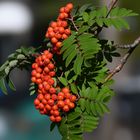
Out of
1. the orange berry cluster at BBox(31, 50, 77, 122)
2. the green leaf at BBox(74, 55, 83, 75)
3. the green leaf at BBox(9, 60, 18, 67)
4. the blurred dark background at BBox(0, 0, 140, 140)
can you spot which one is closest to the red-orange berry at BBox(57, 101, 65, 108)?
the orange berry cluster at BBox(31, 50, 77, 122)

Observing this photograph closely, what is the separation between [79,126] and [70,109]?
6 cm

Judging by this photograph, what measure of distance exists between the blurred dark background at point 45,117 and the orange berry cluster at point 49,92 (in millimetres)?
5561

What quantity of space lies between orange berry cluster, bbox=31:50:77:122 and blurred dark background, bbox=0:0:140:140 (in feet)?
18.2

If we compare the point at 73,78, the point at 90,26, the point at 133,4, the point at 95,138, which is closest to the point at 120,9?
the point at 90,26

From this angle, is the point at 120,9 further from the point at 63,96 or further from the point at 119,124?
the point at 119,124

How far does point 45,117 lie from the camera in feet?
33.6

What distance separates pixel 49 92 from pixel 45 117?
8.44 meters

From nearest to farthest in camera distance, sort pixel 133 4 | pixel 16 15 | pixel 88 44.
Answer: pixel 88 44 → pixel 133 4 → pixel 16 15

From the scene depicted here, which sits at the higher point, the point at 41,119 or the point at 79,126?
the point at 41,119

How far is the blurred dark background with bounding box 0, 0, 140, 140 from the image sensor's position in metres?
10.1

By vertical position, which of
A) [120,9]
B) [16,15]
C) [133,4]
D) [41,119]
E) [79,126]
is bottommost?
[79,126]

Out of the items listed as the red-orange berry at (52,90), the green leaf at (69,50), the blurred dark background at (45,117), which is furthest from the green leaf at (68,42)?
the blurred dark background at (45,117)

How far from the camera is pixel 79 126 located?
5.95 ft

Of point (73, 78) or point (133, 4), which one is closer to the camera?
point (73, 78)
